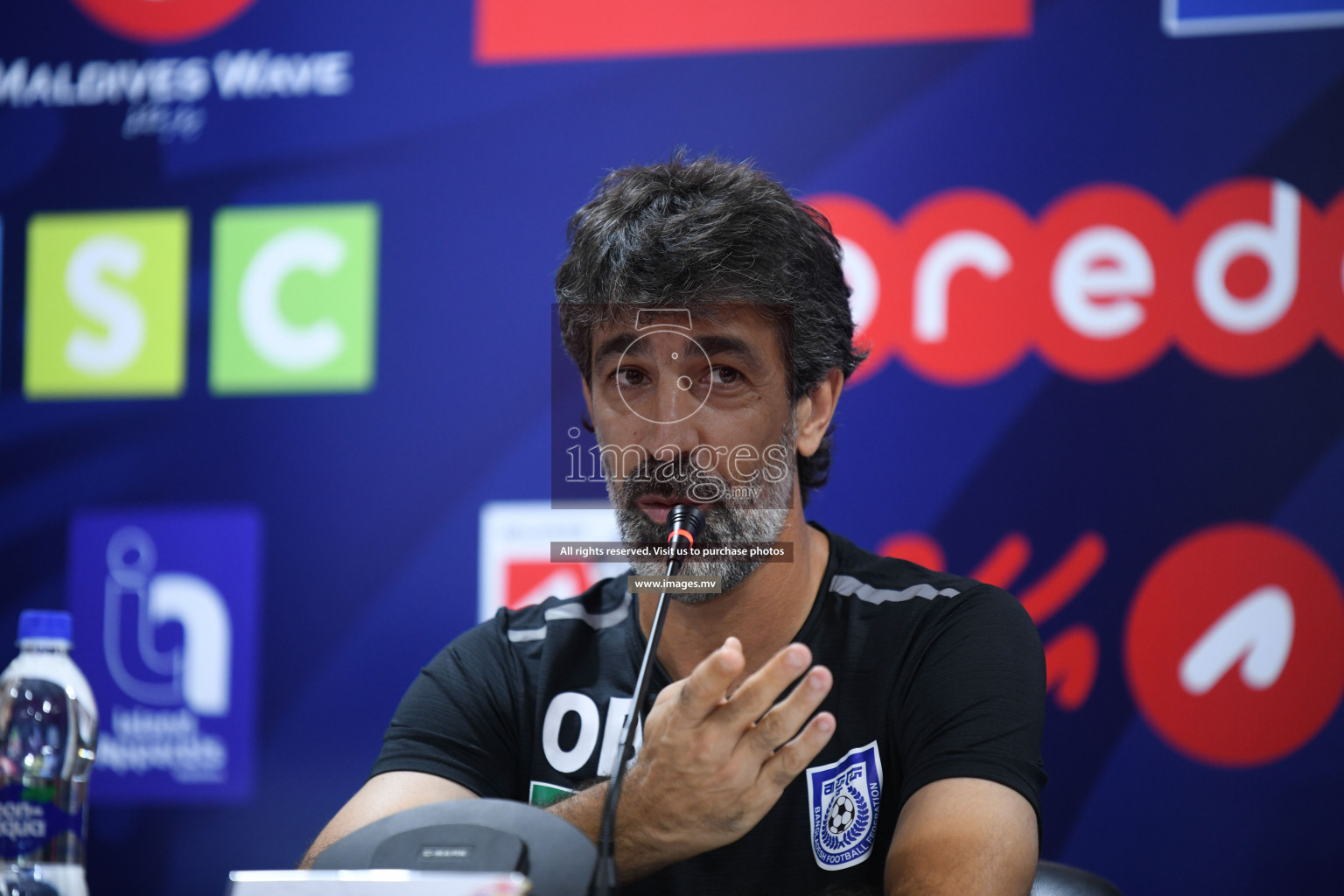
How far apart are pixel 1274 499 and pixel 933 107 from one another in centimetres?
88

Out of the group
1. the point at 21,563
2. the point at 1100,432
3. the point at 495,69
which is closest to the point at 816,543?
the point at 1100,432

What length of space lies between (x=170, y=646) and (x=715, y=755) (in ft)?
5.44

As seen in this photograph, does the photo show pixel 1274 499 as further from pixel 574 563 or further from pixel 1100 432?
pixel 574 563

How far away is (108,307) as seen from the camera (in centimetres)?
244

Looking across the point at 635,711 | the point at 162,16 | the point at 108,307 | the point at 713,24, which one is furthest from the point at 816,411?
the point at 162,16

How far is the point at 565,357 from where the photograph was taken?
203 centimetres

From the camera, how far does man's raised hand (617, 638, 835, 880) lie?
0.99m

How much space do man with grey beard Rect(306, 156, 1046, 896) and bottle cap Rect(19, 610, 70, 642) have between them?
1.14ft

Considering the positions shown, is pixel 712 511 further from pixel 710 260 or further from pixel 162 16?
pixel 162 16

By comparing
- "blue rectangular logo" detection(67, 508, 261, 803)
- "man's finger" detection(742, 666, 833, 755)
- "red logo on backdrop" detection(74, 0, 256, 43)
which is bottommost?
"blue rectangular logo" detection(67, 508, 261, 803)

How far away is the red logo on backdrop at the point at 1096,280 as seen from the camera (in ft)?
6.55

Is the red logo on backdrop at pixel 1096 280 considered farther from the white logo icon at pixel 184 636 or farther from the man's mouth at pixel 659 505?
the white logo icon at pixel 184 636

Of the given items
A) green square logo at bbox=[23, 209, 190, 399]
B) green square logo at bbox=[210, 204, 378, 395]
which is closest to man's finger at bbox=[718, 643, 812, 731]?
green square logo at bbox=[210, 204, 378, 395]

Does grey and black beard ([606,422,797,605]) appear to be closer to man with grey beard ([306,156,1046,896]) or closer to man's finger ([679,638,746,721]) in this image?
man with grey beard ([306,156,1046,896])
